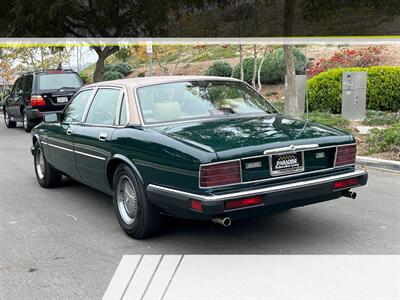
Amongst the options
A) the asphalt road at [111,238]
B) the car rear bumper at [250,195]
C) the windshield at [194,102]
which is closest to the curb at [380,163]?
the asphalt road at [111,238]

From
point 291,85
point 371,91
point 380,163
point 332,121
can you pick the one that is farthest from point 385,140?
point 371,91

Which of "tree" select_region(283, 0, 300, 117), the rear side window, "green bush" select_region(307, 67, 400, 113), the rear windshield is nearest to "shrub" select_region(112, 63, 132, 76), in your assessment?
the rear side window

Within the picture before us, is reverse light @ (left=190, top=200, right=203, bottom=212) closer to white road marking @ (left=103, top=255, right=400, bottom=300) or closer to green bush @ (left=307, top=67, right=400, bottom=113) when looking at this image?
white road marking @ (left=103, top=255, right=400, bottom=300)

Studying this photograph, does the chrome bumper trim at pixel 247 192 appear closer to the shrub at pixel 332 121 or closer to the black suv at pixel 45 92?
the shrub at pixel 332 121

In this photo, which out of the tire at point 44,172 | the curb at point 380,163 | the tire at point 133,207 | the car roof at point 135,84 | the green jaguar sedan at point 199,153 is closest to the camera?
the green jaguar sedan at point 199,153

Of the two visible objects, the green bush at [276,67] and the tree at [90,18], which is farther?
the green bush at [276,67]

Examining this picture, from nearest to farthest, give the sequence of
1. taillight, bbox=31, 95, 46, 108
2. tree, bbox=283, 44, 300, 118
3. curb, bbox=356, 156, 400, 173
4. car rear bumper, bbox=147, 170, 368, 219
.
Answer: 1. car rear bumper, bbox=147, 170, 368, 219
2. curb, bbox=356, 156, 400, 173
3. tree, bbox=283, 44, 300, 118
4. taillight, bbox=31, 95, 46, 108

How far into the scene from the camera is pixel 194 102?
5656 millimetres

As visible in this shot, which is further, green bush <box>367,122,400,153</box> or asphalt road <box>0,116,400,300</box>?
green bush <box>367,122,400,153</box>

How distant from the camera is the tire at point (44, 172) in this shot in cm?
761

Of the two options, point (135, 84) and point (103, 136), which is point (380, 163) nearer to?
point (135, 84)

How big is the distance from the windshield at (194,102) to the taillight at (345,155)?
3.75ft

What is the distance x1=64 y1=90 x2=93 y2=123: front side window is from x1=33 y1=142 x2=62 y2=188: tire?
0.94 m

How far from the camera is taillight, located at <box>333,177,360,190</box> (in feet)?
15.9
